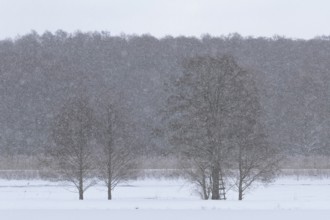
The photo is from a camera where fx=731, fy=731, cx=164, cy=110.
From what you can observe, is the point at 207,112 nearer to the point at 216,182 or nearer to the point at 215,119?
the point at 215,119

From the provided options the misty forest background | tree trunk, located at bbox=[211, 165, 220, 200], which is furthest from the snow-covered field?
the misty forest background

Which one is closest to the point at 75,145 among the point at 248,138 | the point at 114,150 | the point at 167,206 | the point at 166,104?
the point at 114,150

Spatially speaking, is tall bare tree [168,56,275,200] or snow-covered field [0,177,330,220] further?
tall bare tree [168,56,275,200]

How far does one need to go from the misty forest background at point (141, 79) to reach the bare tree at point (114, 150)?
5759 cm

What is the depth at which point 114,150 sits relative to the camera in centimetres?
4303

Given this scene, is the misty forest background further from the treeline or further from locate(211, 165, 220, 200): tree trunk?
locate(211, 165, 220, 200): tree trunk

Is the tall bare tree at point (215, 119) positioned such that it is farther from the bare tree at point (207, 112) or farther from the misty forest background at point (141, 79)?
the misty forest background at point (141, 79)

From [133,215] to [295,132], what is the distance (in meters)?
102

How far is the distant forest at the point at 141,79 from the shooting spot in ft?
421

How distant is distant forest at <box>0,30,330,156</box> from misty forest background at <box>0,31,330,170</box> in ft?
0.67

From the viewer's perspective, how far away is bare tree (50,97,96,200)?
42.4m

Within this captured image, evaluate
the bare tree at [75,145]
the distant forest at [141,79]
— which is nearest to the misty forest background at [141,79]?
the distant forest at [141,79]

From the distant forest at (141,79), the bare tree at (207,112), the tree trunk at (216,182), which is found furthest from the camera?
the distant forest at (141,79)

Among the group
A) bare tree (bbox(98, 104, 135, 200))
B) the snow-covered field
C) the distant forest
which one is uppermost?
the distant forest
